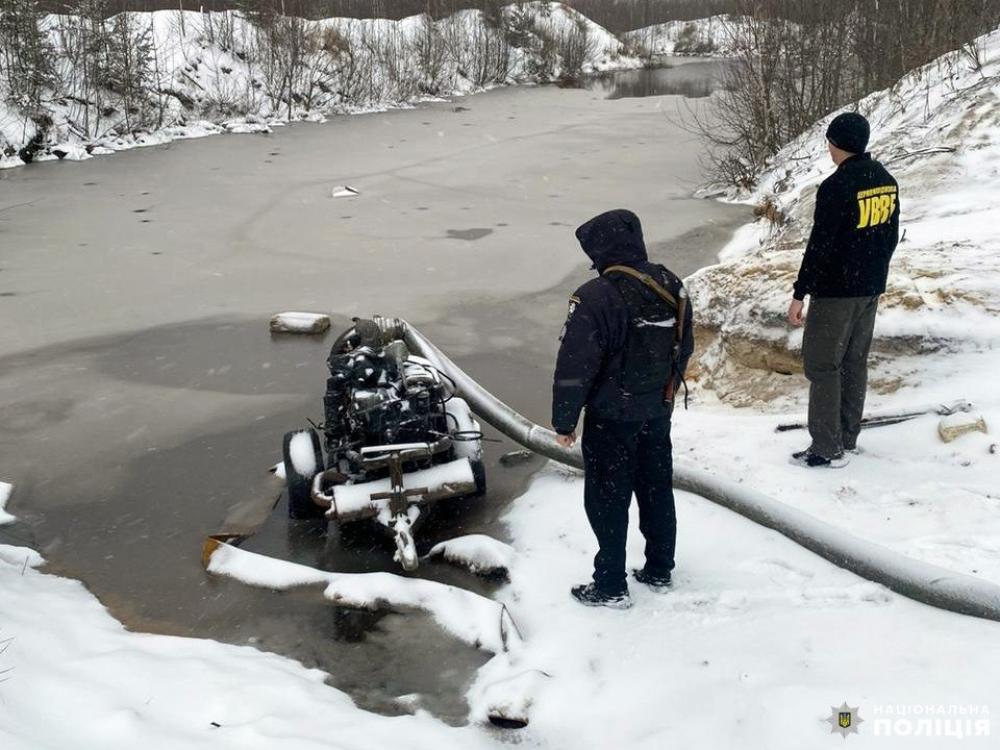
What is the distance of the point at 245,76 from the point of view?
2253cm

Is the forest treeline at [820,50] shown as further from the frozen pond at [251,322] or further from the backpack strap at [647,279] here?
the backpack strap at [647,279]

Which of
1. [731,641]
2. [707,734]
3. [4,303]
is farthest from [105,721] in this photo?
[4,303]

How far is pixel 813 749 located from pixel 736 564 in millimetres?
1024

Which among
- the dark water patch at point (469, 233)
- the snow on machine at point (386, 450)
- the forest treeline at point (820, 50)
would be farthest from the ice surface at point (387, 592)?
the forest treeline at point (820, 50)

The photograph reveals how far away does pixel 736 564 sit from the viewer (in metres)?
2.96

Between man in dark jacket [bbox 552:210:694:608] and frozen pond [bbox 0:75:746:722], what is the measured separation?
82 cm

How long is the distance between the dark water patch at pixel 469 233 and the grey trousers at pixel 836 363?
644cm

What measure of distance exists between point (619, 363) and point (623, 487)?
17.6 inches

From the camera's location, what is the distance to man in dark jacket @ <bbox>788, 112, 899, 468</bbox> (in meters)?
3.08

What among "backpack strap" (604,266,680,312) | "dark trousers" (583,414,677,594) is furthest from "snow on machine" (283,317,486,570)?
"backpack strap" (604,266,680,312)

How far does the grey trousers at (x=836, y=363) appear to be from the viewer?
3.21 meters

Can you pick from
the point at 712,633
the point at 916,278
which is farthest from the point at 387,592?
the point at 916,278

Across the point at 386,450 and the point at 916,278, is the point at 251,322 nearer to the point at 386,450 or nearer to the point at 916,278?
the point at 386,450

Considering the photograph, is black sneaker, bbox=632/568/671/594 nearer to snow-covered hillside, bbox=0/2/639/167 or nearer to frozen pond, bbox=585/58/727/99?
snow-covered hillside, bbox=0/2/639/167
